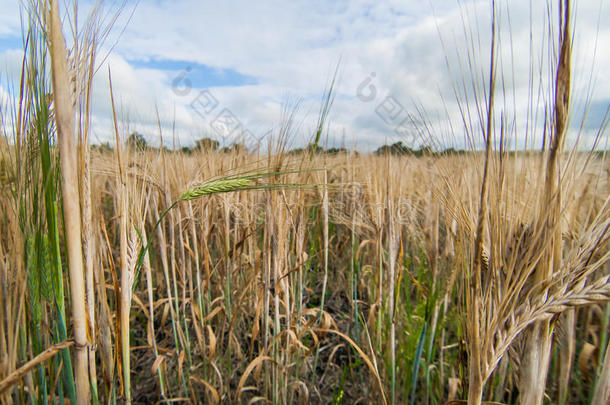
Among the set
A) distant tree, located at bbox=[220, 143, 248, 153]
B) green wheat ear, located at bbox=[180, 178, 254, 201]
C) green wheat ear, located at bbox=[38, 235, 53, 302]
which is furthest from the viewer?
distant tree, located at bbox=[220, 143, 248, 153]

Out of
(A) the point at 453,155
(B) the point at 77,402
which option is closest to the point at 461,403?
(A) the point at 453,155

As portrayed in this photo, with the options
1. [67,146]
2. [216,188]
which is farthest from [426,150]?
[67,146]

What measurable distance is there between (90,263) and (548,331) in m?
1.06

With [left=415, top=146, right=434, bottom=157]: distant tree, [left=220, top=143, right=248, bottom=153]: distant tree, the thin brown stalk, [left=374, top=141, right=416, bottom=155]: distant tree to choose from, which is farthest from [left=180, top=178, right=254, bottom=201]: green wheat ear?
[left=220, top=143, right=248, bottom=153]: distant tree

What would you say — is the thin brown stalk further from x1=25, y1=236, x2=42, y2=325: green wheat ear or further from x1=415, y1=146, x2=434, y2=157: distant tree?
x1=415, y1=146, x2=434, y2=157: distant tree

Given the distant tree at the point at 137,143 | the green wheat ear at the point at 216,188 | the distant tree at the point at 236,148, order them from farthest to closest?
the distant tree at the point at 236,148 < the distant tree at the point at 137,143 < the green wheat ear at the point at 216,188

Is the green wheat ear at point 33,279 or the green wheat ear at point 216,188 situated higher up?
the green wheat ear at point 216,188

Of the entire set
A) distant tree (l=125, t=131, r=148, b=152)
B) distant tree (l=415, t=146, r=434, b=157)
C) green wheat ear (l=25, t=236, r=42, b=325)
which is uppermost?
distant tree (l=125, t=131, r=148, b=152)

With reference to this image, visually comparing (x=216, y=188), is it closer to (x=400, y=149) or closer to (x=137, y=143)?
(x=137, y=143)

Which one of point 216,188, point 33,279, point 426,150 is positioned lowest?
point 33,279

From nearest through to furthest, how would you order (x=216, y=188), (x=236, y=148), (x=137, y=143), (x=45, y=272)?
(x=45, y=272)
(x=216, y=188)
(x=137, y=143)
(x=236, y=148)

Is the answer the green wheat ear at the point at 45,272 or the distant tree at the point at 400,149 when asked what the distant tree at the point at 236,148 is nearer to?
the distant tree at the point at 400,149

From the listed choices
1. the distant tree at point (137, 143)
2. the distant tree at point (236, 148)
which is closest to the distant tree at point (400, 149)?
the distant tree at point (236, 148)

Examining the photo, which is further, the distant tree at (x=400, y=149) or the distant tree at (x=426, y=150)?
the distant tree at (x=400, y=149)
